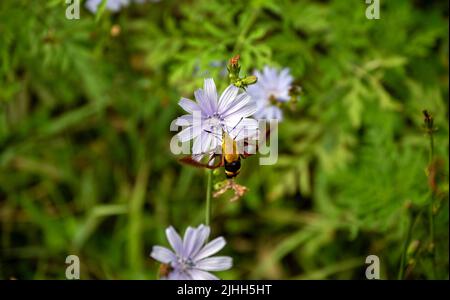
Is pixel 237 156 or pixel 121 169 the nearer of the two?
pixel 237 156

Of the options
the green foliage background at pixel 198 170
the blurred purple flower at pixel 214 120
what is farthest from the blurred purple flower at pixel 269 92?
the blurred purple flower at pixel 214 120

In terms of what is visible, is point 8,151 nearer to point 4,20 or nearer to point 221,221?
point 4,20

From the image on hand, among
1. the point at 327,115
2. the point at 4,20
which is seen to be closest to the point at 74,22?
the point at 4,20

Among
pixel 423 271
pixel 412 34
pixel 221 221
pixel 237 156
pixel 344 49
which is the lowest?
pixel 423 271

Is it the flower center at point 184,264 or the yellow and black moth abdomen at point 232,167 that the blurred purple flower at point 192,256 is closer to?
the flower center at point 184,264

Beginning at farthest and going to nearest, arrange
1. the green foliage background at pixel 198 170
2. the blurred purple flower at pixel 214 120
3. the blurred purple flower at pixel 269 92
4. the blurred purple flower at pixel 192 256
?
the green foliage background at pixel 198 170
the blurred purple flower at pixel 269 92
the blurred purple flower at pixel 192 256
the blurred purple flower at pixel 214 120

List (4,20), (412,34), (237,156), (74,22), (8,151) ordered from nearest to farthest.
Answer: (237,156) → (4,20) → (74,22) → (8,151) → (412,34)
